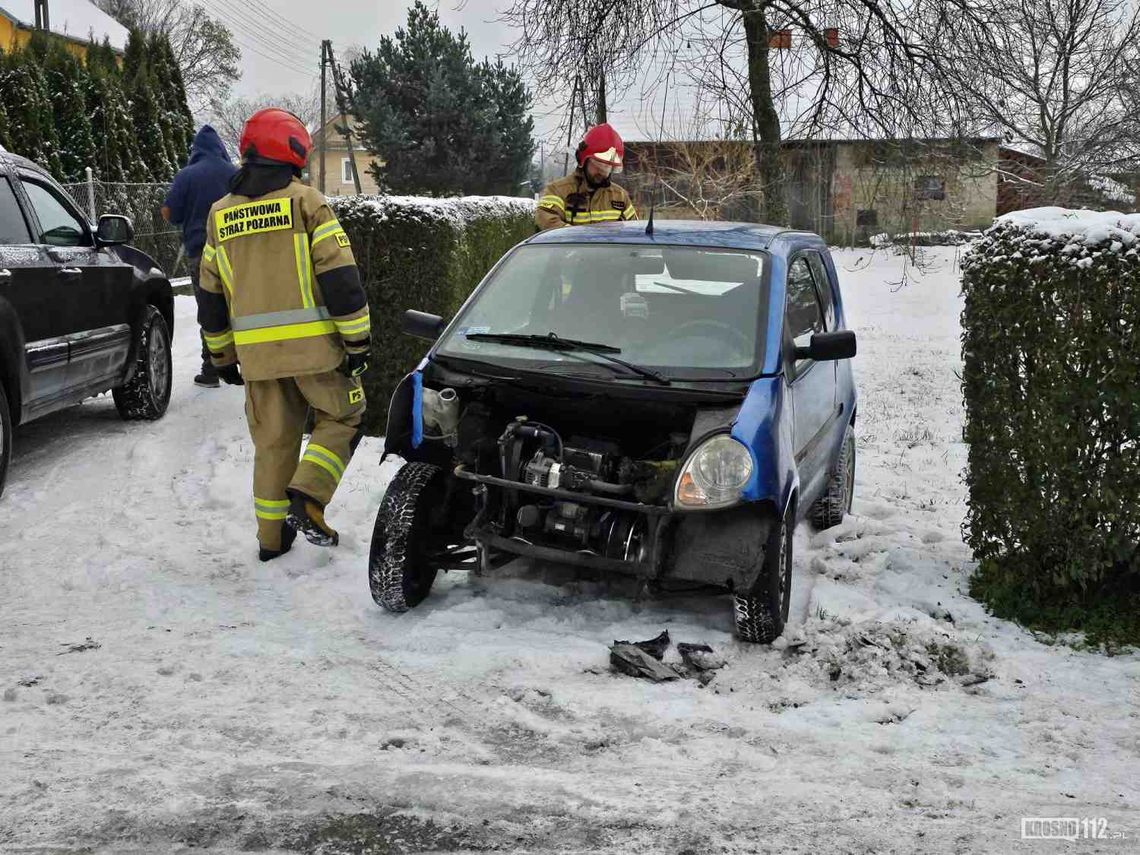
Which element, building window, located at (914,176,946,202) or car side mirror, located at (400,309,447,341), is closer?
car side mirror, located at (400,309,447,341)

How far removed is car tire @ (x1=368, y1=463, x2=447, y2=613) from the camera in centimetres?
487

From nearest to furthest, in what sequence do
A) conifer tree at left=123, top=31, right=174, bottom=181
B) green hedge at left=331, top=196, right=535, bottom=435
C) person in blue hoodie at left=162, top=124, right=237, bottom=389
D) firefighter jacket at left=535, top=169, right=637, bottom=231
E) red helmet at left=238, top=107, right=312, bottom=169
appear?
red helmet at left=238, top=107, right=312, bottom=169 → green hedge at left=331, top=196, right=535, bottom=435 → firefighter jacket at left=535, top=169, right=637, bottom=231 → person in blue hoodie at left=162, top=124, right=237, bottom=389 → conifer tree at left=123, top=31, right=174, bottom=181

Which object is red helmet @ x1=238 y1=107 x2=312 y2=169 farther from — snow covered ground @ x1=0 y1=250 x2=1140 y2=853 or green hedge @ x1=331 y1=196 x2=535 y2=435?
green hedge @ x1=331 y1=196 x2=535 y2=435

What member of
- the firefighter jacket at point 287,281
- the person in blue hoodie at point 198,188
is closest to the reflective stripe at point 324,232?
the firefighter jacket at point 287,281

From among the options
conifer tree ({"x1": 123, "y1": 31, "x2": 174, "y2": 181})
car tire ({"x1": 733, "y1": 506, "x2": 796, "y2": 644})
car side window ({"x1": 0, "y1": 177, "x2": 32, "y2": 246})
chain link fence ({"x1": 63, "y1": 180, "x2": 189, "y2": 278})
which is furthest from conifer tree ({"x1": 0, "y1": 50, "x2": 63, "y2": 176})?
car tire ({"x1": 733, "y1": 506, "x2": 796, "y2": 644})

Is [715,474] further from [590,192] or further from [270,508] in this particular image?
[590,192]

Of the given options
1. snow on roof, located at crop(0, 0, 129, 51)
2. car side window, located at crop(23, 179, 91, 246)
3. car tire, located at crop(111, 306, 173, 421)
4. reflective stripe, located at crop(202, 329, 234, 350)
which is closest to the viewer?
reflective stripe, located at crop(202, 329, 234, 350)

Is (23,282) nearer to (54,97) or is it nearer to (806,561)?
(806,561)

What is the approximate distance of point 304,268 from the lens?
5.39 metres

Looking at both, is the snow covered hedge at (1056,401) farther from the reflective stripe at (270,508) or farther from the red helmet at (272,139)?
the reflective stripe at (270,508)

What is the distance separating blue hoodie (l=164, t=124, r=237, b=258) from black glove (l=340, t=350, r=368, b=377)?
3769 mm

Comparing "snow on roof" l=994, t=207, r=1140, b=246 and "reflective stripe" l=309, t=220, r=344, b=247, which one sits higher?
"snow on roof" l=994, t=207, r=1140, b=246

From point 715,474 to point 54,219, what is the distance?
5.11 m

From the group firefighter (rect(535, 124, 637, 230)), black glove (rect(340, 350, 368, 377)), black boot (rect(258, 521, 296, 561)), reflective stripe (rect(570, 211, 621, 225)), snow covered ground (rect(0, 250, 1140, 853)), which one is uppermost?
firefighter (rect(535, 124, 637, 230))
